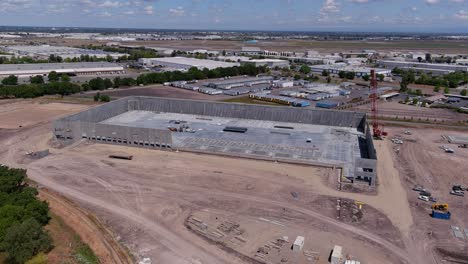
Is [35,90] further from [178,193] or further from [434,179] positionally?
[434,179]

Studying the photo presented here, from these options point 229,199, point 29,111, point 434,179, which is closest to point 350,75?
point 434,179

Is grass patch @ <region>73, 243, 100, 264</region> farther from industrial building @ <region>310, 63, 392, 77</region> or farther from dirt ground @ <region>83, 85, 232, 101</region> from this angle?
industrial building @ <region>310, 63, 392, 77</region>

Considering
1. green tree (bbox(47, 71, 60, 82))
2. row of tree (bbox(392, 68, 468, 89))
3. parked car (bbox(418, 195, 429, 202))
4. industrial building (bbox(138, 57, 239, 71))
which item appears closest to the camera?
parked car (bbox(418, 195, 429, 202))

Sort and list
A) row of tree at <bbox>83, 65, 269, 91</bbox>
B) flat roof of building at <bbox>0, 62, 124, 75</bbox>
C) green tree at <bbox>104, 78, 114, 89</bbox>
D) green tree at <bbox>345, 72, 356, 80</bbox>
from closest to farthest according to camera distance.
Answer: row of tree at <bbox>83, 65, 269, 91</bbox>, green tree at <bbox>104, 78, 114, 89</bbox>, flat roof of building at <bbox>0, 62, 124, 75</bbox>, green tree at <bbox>345, 72, 356, 80</bbox>

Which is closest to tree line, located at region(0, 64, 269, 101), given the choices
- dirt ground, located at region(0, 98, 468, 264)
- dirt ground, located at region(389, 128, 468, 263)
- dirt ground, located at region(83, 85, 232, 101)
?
dirt ground, located at region(83, 85, 232, 101)

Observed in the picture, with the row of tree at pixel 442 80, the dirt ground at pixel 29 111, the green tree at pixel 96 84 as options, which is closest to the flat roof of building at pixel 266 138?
the dirt ground at pixel 29 111

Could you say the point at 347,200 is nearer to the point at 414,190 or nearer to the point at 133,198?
the point at 414,190
